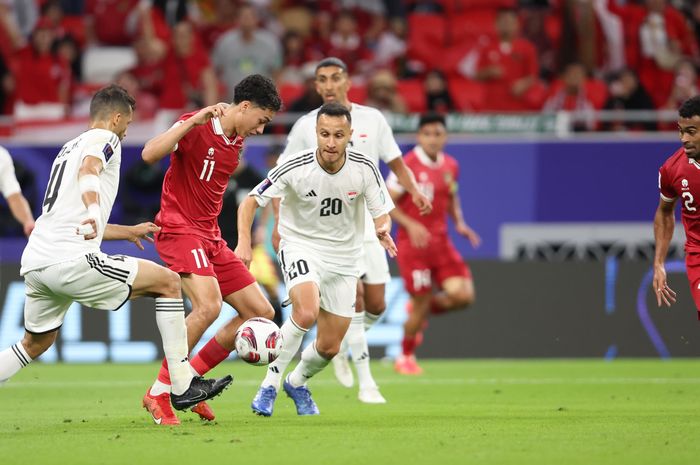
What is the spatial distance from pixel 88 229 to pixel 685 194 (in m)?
4.61

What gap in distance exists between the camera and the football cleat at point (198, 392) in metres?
8.35

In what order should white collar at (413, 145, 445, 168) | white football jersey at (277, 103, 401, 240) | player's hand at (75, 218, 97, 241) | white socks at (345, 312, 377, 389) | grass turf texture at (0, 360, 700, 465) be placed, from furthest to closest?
white collar at (413, 145, 445, 168)
white football jersey at (277, 103, 401, 240)
white socks at (345, 312, 377, 389)
player's hand at (75, 218, 97, 241)
grass turf texture at (0, 360, 700, 465)

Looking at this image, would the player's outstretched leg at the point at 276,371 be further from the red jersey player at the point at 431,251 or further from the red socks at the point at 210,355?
the red jersey player at the point at 431,251

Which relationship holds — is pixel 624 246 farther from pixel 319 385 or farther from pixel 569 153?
pixel 319 385

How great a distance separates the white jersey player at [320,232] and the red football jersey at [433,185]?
4.90 meters

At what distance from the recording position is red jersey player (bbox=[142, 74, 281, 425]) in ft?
29.2

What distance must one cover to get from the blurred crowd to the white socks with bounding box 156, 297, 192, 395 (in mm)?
9553

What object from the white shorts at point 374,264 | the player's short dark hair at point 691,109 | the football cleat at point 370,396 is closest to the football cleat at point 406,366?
the white shorts at point 374,264

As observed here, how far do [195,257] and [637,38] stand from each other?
1323cm

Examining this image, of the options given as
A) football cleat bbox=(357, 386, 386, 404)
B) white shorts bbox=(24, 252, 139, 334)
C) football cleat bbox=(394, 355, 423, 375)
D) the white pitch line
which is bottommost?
football cleat bbox=(394, 355, 423, 375)

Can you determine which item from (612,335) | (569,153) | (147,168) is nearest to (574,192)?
(569,153)

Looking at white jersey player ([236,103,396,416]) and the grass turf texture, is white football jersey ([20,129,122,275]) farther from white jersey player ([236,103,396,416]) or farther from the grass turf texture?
white jersey player ([236,103,396,416])

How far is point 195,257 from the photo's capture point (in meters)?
8.92

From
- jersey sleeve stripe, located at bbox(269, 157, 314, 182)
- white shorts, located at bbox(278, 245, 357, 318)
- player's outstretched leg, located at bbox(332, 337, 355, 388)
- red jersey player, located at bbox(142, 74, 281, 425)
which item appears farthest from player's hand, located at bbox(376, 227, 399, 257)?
player's outstretched leg, located at bbox(332, 337, 355, 388)
